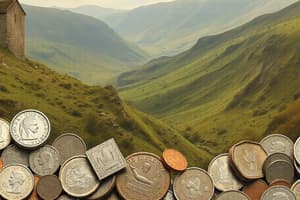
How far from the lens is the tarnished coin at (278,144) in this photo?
1700 cm

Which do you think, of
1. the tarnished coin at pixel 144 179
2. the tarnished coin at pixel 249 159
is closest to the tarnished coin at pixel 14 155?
the tarnished coin at pixel 144 179

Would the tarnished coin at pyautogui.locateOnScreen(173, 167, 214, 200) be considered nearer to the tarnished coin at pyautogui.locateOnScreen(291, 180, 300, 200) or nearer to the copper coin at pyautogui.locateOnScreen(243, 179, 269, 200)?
the copper coin at pyautogui.locateOnScreen(243, 179, 269, 200)

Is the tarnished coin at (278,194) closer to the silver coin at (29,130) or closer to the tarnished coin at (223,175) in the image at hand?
the tarnished coin at (223,175)

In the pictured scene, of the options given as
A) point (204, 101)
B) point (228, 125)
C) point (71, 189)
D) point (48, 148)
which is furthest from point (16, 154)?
point (204, 101)

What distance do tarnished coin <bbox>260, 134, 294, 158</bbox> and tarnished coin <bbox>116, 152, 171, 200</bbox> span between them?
362 centimetres

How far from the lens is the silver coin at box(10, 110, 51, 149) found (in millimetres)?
16031

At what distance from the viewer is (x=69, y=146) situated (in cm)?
1670

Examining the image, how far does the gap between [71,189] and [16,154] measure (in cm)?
211

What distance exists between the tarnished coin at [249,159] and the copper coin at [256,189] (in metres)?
0.20

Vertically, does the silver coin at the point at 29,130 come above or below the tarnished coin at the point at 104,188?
above

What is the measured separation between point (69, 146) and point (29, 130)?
4.49 ft

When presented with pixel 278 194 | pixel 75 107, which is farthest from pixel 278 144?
pixel 75 107

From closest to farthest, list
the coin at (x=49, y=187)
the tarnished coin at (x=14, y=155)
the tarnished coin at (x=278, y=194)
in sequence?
the coin at (x=49, y=187), the tarnished coin at (x=278, y=194), the tarnished coin at (x=14, y=155)

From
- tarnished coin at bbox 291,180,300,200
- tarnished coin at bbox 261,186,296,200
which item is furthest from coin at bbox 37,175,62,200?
tarnished coin at bbox 291,180,300,200
